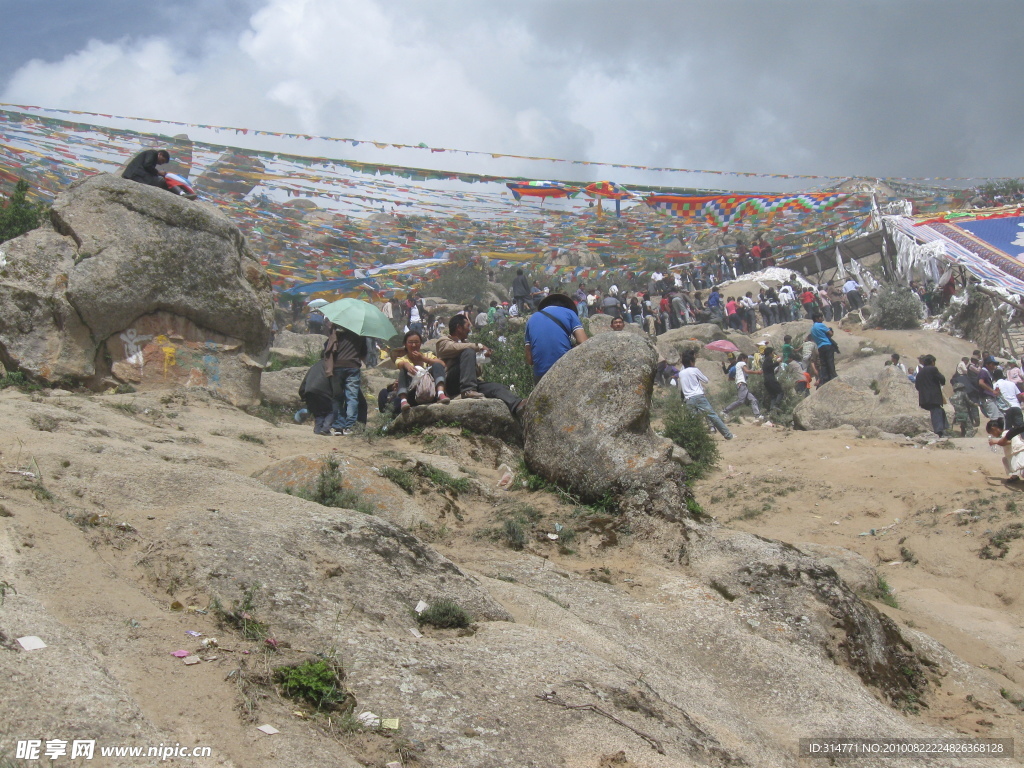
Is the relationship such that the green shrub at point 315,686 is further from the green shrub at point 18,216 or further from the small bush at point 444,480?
the green shrub at point 18,216

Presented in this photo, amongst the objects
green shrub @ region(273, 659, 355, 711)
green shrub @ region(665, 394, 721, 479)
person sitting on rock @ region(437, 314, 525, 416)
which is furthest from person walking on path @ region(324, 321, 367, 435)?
green shrub @ region(273, 659, 355, 711)

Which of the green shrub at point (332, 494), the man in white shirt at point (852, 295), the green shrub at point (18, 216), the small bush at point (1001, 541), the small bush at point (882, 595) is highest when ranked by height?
the man in white shirt at point (852, 295)

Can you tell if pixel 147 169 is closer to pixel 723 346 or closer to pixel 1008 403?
pixel 1008 403

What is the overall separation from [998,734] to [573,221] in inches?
720

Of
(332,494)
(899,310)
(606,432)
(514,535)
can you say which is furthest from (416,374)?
(899,310)

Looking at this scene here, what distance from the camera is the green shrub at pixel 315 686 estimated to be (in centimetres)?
319

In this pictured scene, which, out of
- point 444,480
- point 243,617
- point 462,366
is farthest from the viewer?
point 462,366

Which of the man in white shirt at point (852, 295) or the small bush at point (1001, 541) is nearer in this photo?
the small bush at point (1001, 541)

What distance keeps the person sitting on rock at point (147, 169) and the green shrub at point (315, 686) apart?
23.8ft

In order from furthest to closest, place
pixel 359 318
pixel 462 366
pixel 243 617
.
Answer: pixel 359 318 < pixel 462 366 < pixel 243 617

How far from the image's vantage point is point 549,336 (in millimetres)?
7672

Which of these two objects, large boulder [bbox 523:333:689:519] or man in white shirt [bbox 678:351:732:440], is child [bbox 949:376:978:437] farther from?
large boulder [bbox 523:333:689:519]

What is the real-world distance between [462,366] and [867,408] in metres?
8.01

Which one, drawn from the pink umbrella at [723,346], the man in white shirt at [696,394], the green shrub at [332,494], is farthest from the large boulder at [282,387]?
the pink umbrella at [723,346]
